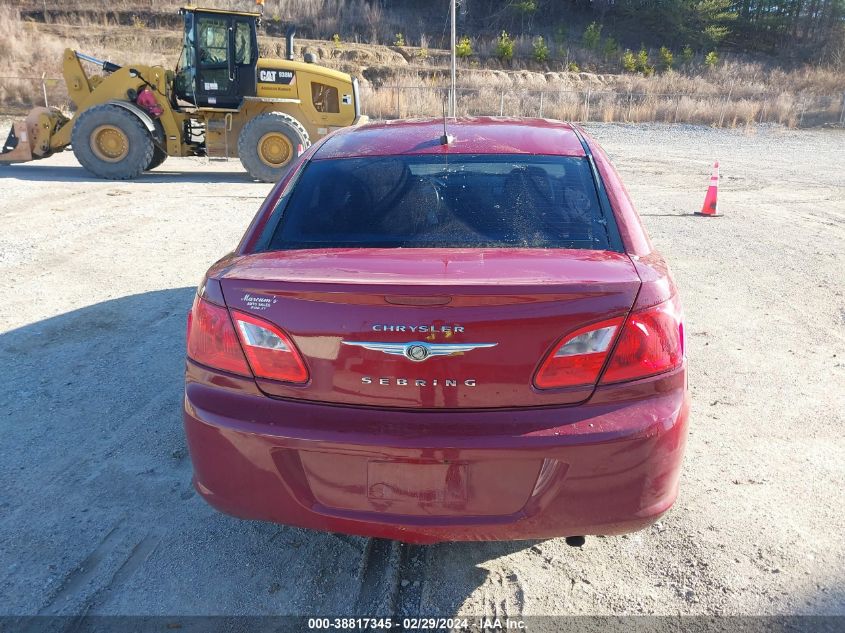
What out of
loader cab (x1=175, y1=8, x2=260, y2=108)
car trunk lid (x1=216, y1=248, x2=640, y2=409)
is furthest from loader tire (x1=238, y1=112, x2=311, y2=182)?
car trunk lid (x1=216, y1=248, x2=640, y2=409)

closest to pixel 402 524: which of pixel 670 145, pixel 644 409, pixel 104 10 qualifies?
pixel 644 409

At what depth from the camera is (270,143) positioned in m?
12.9

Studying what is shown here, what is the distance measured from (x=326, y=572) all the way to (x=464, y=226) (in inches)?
57.6

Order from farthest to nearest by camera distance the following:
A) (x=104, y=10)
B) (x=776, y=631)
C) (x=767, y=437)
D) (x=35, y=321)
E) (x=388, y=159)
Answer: (x=104, y=10), (x=35, y=321), (x=767, y=437), (x=388, y=159), (x=776, y=631)

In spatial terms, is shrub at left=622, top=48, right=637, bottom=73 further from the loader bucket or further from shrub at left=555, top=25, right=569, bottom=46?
the loader bucket

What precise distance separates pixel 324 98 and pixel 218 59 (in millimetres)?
2200

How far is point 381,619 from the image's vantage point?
7.56 ft

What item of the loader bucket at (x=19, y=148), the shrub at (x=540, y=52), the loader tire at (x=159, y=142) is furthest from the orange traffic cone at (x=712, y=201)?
the shrub at (x=540, y=52)

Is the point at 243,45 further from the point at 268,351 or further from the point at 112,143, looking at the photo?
the point at 268,351

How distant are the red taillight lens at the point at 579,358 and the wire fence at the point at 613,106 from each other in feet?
82.9

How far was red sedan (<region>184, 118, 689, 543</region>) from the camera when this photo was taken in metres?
2.04

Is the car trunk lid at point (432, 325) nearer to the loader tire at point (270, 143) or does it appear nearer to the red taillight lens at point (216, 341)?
the red taillight lens at point (216, 341)

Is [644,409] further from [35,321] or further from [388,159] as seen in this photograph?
[35,321]

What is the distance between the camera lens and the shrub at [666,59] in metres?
49.0
